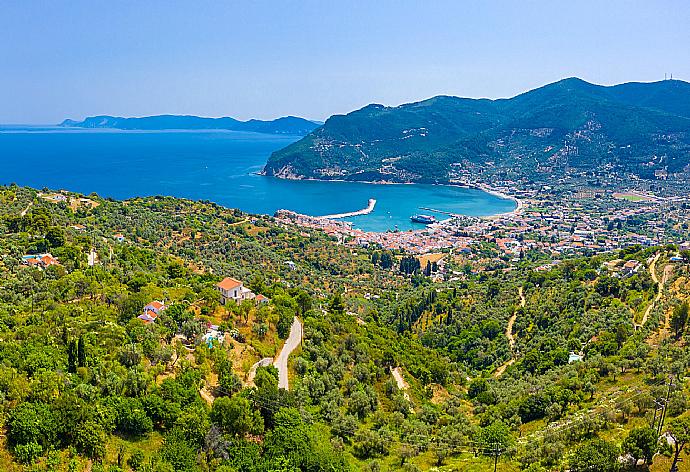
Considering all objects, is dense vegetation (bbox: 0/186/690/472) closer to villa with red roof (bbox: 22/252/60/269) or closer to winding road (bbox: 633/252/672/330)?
winding road (bbox: 633/252/672/330)

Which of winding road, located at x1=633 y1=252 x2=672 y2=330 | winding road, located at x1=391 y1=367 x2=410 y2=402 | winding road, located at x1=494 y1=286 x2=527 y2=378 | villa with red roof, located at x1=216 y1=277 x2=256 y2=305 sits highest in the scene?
villa with red roof, located at x1=216 y1=277 x2=256 y2=305

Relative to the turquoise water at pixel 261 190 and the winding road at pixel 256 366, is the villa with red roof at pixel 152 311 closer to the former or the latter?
the winding road at pixel 256 366

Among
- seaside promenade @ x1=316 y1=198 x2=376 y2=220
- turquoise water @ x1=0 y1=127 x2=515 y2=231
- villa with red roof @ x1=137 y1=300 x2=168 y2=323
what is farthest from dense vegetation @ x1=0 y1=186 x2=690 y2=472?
turquoise water @ x1=0 y1=127 x2=515 y2=231

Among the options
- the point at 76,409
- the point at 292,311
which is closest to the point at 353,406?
the point at 292,311

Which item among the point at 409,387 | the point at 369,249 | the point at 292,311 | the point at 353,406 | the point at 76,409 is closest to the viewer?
the point at 76,409

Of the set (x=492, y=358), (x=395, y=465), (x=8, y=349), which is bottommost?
(x=492, y=358)

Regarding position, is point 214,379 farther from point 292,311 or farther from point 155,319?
point 292,311

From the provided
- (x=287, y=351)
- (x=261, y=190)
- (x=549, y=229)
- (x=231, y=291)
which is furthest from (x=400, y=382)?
(x=261, y=190)

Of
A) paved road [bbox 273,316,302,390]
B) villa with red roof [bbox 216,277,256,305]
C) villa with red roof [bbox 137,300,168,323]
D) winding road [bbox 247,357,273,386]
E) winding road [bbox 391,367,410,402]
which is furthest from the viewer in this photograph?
villa with red roof [bbox 216,277,256,305]
